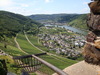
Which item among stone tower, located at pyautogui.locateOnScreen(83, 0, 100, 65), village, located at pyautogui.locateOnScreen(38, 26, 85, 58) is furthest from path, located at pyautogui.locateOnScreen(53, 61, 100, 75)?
village, located at pyautogui.locateOnScreen(38, 26, 85, 58)

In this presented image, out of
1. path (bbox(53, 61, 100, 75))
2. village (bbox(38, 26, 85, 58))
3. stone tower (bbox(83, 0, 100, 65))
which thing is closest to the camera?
path (bbox(53, 61, 100, 75))

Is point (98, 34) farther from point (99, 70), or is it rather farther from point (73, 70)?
point (73, 70)

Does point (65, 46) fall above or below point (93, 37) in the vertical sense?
below

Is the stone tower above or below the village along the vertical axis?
above

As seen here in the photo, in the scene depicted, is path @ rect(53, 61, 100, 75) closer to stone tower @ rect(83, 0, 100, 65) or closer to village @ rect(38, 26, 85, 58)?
stone tower @ rect(83, 0, 100, 65)

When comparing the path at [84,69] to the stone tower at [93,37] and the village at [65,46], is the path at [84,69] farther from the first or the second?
the village at [65,46]

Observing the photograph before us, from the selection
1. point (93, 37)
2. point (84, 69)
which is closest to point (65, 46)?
point (93, 37)

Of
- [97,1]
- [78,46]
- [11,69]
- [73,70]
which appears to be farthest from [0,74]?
[78,46]

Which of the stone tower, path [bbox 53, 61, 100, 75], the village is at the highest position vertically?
the stone tower

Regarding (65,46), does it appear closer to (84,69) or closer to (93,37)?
(93,37)
